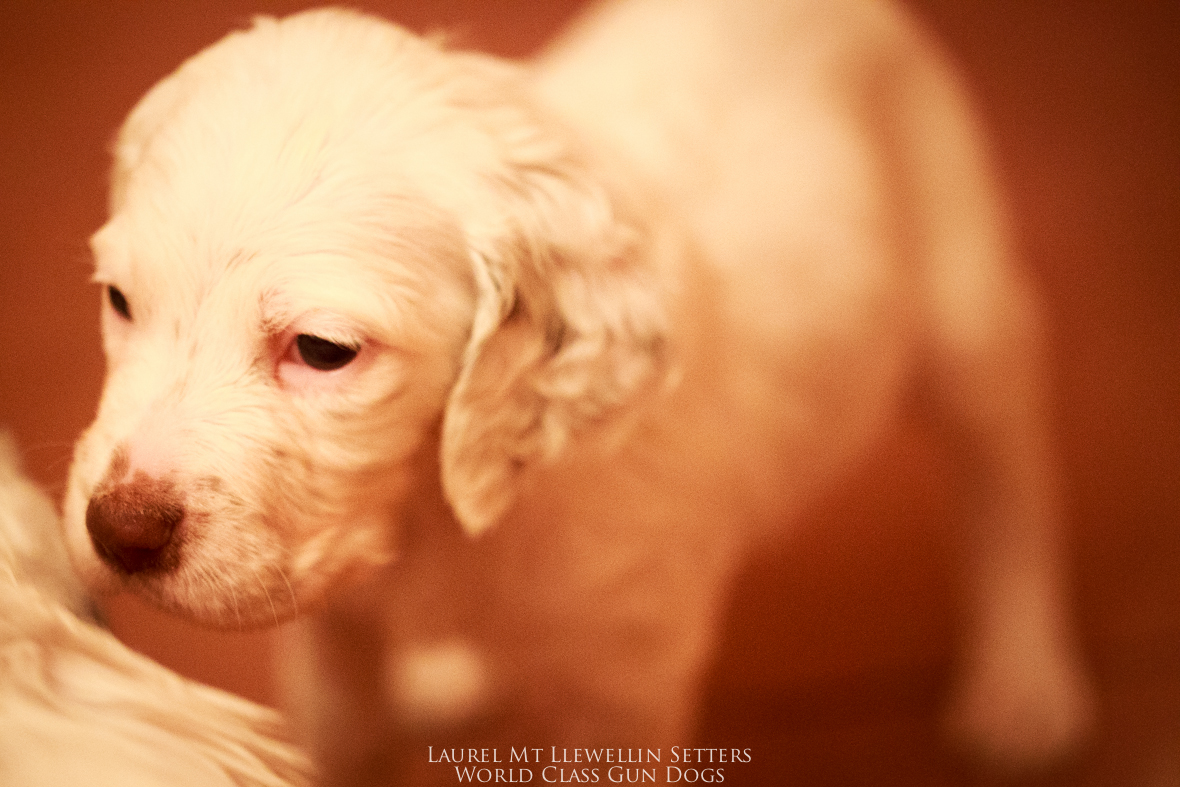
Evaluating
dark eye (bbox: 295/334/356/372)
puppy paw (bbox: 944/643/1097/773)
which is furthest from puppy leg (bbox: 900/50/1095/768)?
dark eye (bbox: 295/334/356/372)

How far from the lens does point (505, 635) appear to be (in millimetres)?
1076

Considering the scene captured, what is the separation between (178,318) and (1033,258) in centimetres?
192

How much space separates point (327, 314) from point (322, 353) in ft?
0.15

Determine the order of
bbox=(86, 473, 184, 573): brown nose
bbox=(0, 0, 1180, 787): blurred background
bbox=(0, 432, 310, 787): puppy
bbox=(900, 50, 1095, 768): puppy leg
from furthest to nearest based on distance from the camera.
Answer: bbox=(900, 50, 1095, 768): puppy leg < bbox=(0, 0, 1180, 787): blurred background < bbox=(86, 473, 184, 573): brown nose < bbox=(0, 432, 310, 787): puppy

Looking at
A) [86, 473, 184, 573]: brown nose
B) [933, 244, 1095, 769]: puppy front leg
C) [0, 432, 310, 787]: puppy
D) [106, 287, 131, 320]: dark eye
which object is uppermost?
[933, 244, 1095, 769]: puppy front leg

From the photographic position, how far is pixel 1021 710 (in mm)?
1666

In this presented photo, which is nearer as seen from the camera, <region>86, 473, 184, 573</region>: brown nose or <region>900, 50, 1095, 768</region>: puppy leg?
<region>86, 473, 184, 573</region>: brown nose

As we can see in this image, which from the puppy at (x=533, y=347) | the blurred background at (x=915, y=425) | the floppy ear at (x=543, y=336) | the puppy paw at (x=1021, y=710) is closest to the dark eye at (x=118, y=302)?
the puppy at (x=533, y=347)

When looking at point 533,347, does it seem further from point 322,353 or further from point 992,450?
point 992,450

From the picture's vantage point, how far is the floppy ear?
0.83m

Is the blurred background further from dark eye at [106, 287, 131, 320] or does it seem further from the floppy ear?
the floppy ear

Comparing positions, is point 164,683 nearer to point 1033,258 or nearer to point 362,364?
point 362,364

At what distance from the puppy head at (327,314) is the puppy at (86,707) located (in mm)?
62

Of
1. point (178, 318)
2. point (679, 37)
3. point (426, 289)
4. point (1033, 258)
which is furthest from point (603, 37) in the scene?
point (1033, 258)
